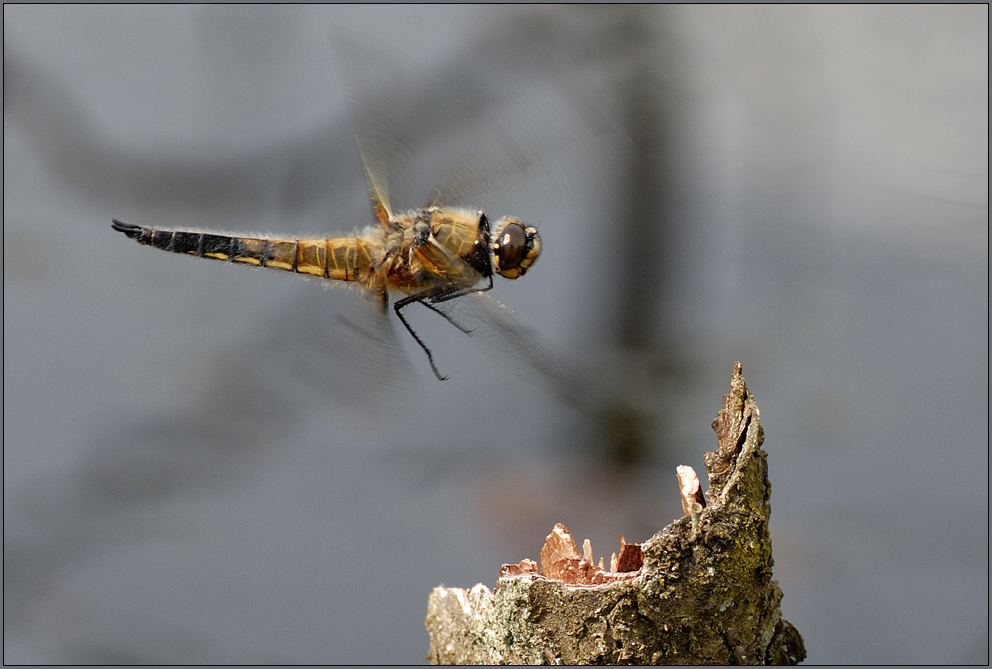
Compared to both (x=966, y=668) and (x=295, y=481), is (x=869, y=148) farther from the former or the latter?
(x=295, y=481)

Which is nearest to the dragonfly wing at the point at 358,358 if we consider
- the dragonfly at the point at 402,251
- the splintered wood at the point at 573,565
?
the dragonfly at the point at 402,251

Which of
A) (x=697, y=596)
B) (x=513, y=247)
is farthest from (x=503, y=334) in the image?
(x=697, y=596)

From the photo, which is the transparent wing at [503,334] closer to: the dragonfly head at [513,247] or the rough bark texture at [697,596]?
the dragonfly head at [513,247]

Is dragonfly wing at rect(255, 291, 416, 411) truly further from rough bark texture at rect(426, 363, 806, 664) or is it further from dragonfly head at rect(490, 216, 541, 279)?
rough bark texture at rect(426, 363, 806, 664)

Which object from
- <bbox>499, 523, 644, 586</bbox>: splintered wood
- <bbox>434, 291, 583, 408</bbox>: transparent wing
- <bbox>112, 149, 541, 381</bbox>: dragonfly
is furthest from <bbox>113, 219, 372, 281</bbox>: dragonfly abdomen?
<bbox>499, 523, 644, 586</bbox>: splintered wood

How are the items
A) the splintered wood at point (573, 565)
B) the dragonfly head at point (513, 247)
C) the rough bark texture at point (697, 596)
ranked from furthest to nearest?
the dragonfly head at point (513, 247)
the splintered wood at point (573, 565)
the rough bark texture at point (697, 596)

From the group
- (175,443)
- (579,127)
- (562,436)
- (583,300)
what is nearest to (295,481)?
(175,443)

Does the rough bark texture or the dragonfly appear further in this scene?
the dragonfly

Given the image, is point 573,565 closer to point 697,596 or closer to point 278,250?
point 697,596
